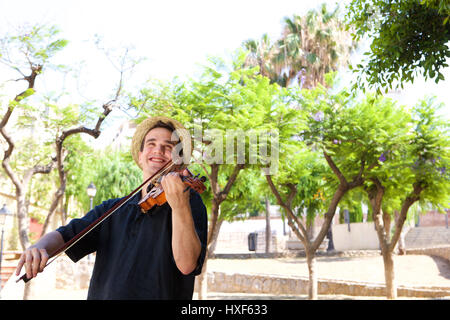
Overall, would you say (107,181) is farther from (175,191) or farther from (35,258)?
(175,191)

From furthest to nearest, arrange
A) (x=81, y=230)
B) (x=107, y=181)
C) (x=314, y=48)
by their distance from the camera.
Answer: (x=107, y=181) < (x=314, y=48) < (x=81, y=230)

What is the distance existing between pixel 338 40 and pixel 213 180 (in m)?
10.9

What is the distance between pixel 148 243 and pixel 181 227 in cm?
23

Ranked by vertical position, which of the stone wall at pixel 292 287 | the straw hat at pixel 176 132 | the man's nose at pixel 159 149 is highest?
the straw hat at pixel 176 132

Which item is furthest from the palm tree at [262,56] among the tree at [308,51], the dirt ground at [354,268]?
the dirt ground at [354,268]

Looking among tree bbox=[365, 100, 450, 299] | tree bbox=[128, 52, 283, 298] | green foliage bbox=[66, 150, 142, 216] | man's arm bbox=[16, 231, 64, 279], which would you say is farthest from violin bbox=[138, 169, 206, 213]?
green foliage bbox=[66, 150, 142, 216]

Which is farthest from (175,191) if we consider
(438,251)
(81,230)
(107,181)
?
(438,251)

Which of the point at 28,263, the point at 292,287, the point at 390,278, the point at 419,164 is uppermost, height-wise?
the point at 419,164

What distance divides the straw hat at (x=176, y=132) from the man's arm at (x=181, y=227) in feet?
1.12

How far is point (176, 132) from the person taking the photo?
66.6 inches

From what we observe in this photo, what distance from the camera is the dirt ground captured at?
1540 cm

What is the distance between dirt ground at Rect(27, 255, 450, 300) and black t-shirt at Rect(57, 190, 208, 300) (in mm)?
13263

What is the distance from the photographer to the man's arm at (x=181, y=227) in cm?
125

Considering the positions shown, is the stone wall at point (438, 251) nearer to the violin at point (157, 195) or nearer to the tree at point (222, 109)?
the tree at point (222, 109)
